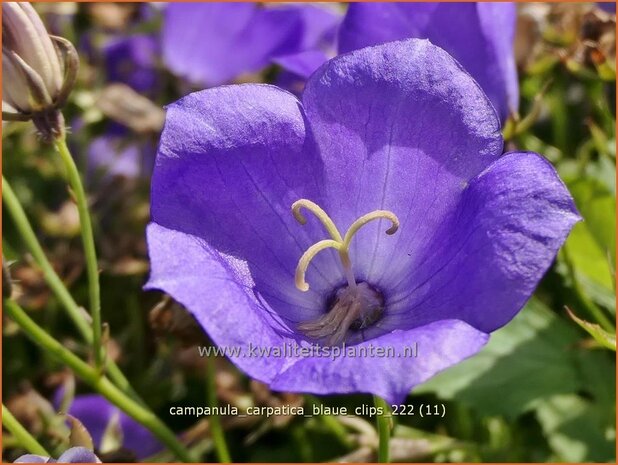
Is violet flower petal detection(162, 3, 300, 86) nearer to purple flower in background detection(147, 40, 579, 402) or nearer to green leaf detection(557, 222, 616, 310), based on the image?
green leaf detection(557, 222, 616, 310)

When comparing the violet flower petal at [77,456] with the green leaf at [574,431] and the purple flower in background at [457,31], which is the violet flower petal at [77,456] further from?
the green leaf at [574,431]

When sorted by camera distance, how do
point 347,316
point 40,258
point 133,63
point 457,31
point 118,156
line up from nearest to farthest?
1. point 347,316
2. point 40,258
3. point 457,31
4. point 118,156
5. point 133,63

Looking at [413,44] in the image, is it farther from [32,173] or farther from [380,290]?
[32,173]

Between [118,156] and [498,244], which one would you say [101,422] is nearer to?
[118,156]

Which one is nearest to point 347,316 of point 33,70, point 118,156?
point 33,70

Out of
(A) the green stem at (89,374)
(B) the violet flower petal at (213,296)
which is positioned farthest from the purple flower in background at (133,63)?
(B) the violet flower petal at (213,296)

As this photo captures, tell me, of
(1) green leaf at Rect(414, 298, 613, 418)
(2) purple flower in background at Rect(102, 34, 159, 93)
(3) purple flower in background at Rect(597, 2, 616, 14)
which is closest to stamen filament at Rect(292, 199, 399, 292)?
(1) green leaf at Rect(414, 298, 613, 418)
